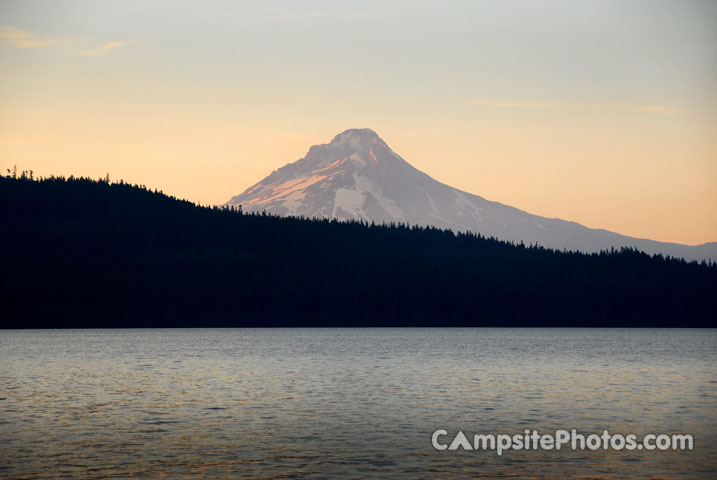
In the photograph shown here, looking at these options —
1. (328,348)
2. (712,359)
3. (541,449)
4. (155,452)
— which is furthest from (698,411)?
(328,348)

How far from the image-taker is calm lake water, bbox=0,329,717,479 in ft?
137

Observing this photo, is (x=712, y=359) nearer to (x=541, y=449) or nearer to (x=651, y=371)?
(x=651, y=371)

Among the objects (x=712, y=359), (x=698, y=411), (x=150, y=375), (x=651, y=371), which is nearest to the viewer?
(x=698, y=411)

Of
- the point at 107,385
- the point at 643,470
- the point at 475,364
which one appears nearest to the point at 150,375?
the point at 107,385

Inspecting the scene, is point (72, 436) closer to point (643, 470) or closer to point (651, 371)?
point (643, 470)

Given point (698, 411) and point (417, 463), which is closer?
A: point (417, 463)

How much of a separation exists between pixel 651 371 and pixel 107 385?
208 feet

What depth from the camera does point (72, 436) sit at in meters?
50.6

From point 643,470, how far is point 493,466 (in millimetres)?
6765

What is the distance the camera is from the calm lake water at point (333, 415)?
41656 mm

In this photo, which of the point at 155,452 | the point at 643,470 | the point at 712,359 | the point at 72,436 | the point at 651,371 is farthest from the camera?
the point at 712,359

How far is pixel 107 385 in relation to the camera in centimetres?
8500

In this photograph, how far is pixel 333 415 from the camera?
6150cm

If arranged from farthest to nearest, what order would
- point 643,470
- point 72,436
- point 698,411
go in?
1. point 698,411
2. point 72,436
3. point 643,470
